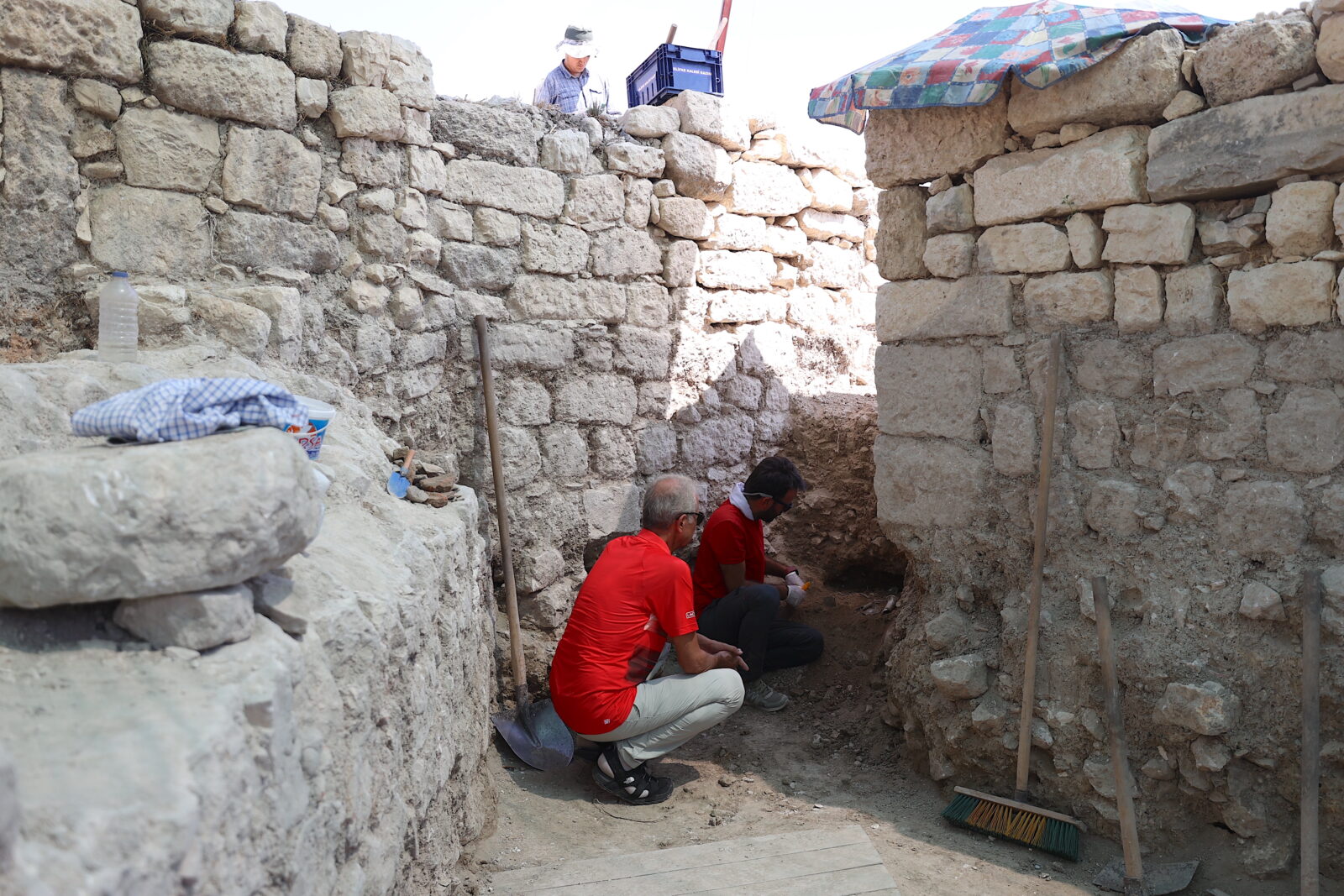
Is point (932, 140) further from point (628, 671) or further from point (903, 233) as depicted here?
point (628, 671)

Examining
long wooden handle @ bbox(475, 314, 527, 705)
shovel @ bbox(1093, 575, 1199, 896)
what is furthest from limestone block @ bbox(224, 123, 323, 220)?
shovel @ bbox(1093, 575, 1199, 896)

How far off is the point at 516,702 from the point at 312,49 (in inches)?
113

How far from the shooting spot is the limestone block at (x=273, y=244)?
3.30m

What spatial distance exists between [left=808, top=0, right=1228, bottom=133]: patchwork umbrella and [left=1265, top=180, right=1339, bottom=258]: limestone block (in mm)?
665

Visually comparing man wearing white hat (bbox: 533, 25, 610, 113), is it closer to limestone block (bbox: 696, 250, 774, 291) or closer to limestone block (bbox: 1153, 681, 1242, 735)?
limestone block (bbox: 696, 250, 774, 291)

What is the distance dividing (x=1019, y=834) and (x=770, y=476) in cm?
197

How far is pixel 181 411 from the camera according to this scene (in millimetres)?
1718

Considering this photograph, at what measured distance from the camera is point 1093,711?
11.6 feet

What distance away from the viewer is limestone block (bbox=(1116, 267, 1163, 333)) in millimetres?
3367

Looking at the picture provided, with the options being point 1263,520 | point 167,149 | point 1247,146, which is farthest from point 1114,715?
point 167,149

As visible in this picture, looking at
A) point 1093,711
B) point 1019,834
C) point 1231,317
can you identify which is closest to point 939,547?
point 1093,711

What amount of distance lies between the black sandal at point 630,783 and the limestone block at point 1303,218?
9.91 ft

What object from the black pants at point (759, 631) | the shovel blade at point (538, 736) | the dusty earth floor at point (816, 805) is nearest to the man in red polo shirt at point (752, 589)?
the black pants at point (759, 631)

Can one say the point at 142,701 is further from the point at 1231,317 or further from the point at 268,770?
the point at 1231,317
